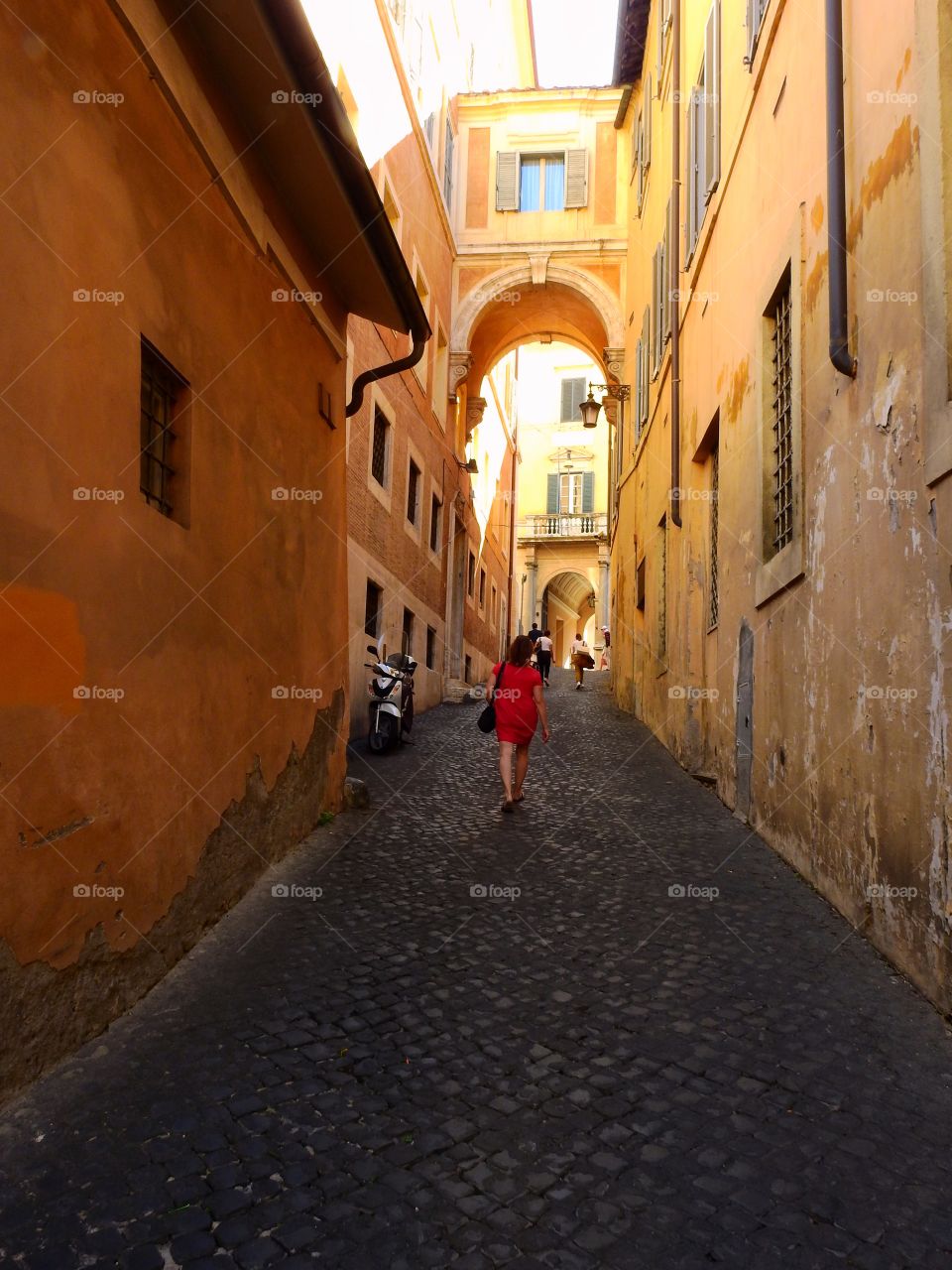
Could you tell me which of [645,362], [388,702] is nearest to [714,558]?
[388,702]

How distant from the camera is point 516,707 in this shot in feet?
27.2

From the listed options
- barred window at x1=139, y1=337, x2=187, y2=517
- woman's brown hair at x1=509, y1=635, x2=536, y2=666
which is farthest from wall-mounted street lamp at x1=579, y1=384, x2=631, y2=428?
barred window at x1=139, y1=337, x2=187, y2=517

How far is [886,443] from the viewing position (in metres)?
4.41

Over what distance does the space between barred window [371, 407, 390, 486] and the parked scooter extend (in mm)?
3103

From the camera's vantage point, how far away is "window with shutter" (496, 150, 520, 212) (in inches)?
850

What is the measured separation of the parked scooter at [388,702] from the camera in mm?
11031

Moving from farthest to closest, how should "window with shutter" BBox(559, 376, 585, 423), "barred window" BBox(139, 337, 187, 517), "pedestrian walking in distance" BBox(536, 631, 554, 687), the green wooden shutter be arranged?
"window with shutter" BBox(559, 376, 585, 423) → the green wooden shutter → "pedestrian walking in distance" BBox(536, 631, 554, 687) → "barred window" BBox(139, 337, 187, 517)

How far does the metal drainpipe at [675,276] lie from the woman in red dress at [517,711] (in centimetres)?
370

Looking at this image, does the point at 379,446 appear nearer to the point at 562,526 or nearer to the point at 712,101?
the point at 712,101

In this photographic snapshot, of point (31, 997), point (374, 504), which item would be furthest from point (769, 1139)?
point (374, 504)

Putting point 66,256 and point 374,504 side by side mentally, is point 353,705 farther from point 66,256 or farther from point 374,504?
point 66,256

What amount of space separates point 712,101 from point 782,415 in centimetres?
466

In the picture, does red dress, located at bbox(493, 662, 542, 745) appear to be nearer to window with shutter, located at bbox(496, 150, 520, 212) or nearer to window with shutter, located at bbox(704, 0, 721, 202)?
window with shutter, located at bbox(704, 0, 721, 202)

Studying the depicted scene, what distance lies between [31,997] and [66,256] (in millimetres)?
2411
